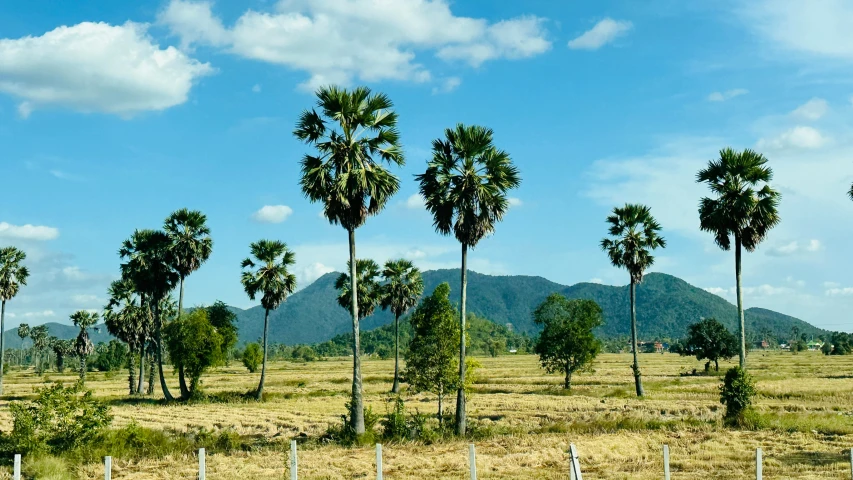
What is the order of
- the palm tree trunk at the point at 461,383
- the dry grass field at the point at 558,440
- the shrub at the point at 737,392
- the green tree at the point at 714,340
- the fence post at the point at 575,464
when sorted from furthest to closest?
the green tree at the point at 714,340
the shrub at the point at 737,392
the palm tree trunk at the point at 461,383
the dry grass field at the point at 558,440
the fence post at the point at 575,464

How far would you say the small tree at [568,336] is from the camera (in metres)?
64.2

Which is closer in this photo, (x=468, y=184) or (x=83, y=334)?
(x=468, y=184)

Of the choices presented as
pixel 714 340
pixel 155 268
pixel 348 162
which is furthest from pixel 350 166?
pixel 714 340

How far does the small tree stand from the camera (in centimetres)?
6425

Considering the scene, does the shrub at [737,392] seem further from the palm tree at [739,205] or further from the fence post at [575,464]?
the fence post at [575,464]

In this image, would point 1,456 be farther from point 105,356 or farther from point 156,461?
point 105,356

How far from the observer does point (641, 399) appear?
50281mm

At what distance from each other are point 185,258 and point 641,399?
126 ft

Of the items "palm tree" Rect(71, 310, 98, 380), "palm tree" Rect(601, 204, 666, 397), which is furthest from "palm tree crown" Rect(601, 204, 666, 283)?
"palm tree" Rect(71, 310, 98, 380)

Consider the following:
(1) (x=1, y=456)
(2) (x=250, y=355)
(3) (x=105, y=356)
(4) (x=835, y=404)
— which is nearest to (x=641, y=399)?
(4) (x=835, y=404)

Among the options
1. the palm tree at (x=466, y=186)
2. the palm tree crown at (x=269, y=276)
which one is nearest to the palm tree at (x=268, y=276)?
the palm tree crown at (x=269, y=276)

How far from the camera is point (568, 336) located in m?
64.3

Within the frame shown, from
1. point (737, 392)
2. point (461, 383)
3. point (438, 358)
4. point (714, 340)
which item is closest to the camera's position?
point (461, 383)

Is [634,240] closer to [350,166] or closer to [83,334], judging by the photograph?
[350,166]
